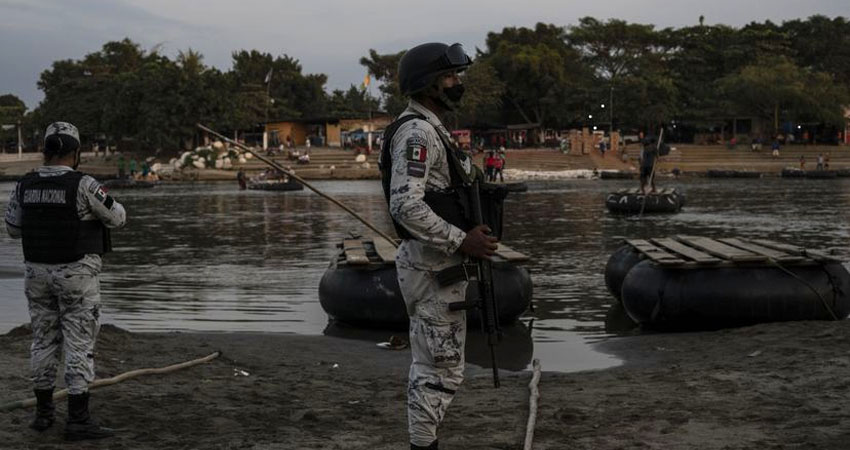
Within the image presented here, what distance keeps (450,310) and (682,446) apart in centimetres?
173

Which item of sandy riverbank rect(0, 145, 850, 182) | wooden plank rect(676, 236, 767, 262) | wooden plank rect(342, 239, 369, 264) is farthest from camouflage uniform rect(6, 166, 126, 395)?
sandy riverbank rect(0, 145, 850, 182)

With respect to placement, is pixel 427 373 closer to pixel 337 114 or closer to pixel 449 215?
pixel 449 215

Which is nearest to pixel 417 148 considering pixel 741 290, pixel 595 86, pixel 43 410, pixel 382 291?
pixel 43 410

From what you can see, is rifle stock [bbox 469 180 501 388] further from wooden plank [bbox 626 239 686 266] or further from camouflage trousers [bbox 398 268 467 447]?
wooden plank [bbox 626 239 686 266]

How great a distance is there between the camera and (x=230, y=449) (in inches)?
236

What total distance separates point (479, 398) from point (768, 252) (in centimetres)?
515

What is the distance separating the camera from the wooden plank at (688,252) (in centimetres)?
1089

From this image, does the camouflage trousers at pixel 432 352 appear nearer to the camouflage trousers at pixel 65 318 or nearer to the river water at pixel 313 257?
the camouflage trousers at pixel 65 318

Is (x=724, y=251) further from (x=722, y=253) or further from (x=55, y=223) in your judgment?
(x=55, y=223)

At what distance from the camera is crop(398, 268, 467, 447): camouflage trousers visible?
16.5 ft

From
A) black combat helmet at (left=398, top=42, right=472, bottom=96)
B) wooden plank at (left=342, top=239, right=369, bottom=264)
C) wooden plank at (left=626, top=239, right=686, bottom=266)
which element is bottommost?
wooden plank at (left=626, top=239, right=686, bottom=266)

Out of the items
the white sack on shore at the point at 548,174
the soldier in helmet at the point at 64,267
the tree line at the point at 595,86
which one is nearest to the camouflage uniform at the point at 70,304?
the soldier in helmet at the point at 64,267

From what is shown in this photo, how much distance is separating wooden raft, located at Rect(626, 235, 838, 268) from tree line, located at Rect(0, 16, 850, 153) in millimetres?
74784

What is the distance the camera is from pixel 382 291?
37.0ft
